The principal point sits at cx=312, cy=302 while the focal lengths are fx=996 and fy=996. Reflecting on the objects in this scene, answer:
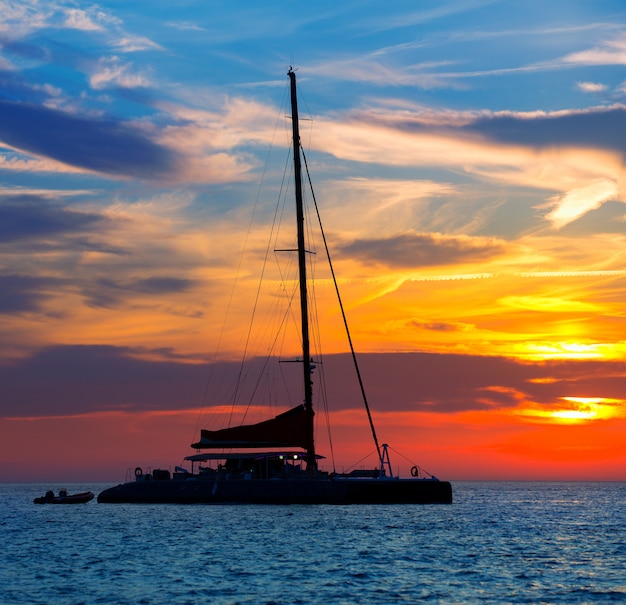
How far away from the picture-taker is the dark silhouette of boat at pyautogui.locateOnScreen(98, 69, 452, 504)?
6969cm

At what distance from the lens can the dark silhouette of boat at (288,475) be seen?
69.7 metres

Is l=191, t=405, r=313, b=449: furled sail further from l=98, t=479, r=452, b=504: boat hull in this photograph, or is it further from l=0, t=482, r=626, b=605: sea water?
l=0, t=482, r=626, b=605: sea water

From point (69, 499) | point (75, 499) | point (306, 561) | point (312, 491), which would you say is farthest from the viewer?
point (69, 499)

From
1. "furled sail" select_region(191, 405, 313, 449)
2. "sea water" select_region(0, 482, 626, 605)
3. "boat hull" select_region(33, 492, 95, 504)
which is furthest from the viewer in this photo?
"boat hull" select_region(33, 492, 95, 504)

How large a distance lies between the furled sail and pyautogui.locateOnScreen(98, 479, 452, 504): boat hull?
3.48 metres

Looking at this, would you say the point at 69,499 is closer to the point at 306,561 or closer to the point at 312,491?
the point at 312,491

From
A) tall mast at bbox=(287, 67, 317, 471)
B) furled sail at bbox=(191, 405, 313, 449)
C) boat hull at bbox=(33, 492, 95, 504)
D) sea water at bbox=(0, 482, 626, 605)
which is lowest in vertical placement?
sea water at bbox=(0, 482, 626, 605)

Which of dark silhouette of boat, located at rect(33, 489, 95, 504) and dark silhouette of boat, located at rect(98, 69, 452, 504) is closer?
dark silhouette of boat, located at rect(98, 69, 452, 504)

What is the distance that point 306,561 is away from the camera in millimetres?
49062

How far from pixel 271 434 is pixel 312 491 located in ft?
22.9

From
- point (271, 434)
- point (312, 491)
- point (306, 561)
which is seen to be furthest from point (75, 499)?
point (306, 561)

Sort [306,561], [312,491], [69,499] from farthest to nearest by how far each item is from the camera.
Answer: [69,499], [312,491], [306,561]

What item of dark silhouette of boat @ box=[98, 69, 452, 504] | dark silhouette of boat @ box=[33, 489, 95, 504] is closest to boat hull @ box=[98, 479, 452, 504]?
dark silhouette of boat @ box=[98, 69, 452, 504]

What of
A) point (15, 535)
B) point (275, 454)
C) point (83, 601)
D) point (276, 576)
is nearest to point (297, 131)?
point (275, 454)
